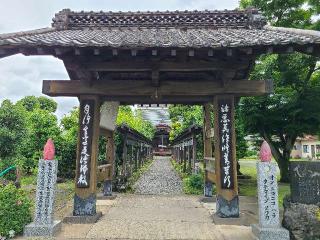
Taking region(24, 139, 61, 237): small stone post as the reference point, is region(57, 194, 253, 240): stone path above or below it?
below

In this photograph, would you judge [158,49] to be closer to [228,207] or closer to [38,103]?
[228,207]

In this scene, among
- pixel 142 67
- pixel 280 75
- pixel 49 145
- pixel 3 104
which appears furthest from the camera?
pixel 3 104

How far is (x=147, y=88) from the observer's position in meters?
7.09

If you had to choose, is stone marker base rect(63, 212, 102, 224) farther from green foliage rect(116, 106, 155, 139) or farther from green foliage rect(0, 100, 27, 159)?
green foliage rect(116, 106, 155, 139)

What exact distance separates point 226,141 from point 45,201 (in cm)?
416

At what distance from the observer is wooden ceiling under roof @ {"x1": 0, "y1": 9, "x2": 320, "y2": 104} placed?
5617 mm

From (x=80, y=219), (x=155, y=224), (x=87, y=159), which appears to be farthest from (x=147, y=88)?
(x=80, y=219)

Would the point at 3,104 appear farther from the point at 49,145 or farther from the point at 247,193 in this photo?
the point at 247,193

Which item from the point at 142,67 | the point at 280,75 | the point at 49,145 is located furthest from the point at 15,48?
the point at 280,75

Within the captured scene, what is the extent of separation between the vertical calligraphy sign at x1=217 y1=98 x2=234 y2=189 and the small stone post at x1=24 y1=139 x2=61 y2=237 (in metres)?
3.74

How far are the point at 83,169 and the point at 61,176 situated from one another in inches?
398

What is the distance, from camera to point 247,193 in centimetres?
1264

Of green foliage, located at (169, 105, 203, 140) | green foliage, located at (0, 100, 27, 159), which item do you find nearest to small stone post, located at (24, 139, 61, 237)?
green foliage, located at (0, 100, 27, 159)

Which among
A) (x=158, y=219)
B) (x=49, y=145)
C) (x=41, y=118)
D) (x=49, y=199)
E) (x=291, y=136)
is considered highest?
(x=41, y=118)
